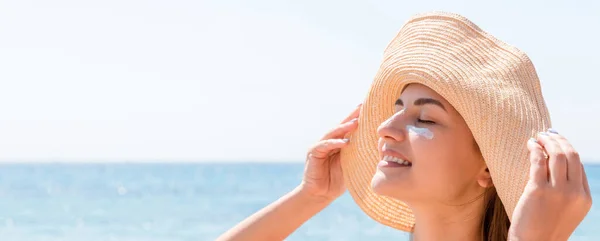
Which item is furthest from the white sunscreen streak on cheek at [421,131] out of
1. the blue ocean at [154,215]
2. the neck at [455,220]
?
the blue ocean at [154,215]

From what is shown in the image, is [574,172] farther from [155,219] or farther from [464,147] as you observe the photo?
[155,219]

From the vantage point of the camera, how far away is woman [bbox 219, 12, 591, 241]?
2617mm

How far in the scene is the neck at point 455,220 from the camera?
11.0 ft

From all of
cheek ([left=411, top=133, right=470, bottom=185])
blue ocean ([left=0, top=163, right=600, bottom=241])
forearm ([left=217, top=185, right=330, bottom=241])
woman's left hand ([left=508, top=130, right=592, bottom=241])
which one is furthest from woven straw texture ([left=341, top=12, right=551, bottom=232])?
blue ocean ([left=0, top=163, right=600, bottom=241])

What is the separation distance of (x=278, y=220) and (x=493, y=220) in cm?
90

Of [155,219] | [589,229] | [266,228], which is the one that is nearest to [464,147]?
[266,228]

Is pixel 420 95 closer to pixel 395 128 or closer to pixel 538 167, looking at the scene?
pixel 395 128

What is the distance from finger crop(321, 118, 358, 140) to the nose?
1.56ft

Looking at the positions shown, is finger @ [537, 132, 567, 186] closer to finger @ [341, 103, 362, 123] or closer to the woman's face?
the woman's face

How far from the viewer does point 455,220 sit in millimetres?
3359

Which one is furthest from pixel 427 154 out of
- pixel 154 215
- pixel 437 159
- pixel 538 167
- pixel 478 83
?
pixel 154 215

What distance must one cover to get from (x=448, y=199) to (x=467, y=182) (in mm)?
94

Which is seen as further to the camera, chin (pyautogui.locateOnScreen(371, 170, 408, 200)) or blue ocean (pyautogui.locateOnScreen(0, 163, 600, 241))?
blue ocean (pyautogui.locateOnScreen(0, 163, 600, 241))

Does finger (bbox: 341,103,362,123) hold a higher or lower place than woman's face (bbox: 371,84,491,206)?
higher
